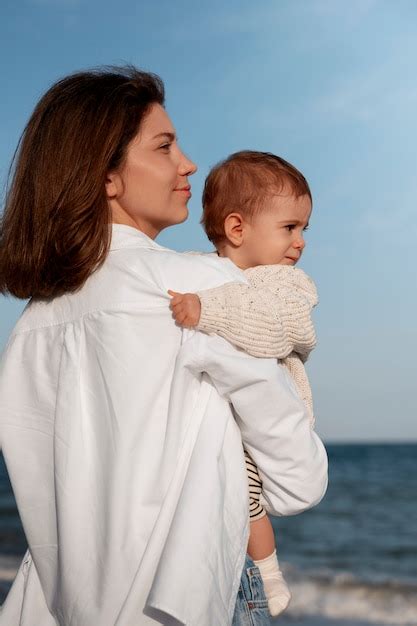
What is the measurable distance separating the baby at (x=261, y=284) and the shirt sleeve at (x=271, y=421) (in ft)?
0.17

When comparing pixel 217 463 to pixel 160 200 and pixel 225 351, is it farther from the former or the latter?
pixel 160 200

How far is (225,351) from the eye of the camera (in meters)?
2.01

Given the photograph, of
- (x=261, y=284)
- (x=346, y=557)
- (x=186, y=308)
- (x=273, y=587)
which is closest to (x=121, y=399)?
(x=186, y=308)

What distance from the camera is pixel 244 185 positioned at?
2678 millimetres

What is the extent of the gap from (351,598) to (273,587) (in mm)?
6192

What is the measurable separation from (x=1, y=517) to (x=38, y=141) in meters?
12.4

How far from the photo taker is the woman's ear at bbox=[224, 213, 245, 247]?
2639 mm

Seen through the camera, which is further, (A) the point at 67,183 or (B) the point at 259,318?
(A) the point at 67,183

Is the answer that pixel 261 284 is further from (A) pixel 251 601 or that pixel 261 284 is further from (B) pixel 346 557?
(B) pixel 346 557

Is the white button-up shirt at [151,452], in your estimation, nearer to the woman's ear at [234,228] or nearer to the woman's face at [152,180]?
the woman's face at [152,180]

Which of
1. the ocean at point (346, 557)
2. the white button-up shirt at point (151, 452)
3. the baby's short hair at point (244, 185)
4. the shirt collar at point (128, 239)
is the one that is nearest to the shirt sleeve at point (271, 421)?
the white button-up shirt at point (151, 452)

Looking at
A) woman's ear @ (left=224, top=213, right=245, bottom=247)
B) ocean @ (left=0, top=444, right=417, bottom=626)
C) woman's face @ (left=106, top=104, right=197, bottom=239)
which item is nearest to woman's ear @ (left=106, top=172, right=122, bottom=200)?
woman's face @ (left=106, top=104, right=197, bottom=239)

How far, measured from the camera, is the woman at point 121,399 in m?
1.97

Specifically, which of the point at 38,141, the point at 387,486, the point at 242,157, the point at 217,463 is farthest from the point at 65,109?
the point at 387,486
